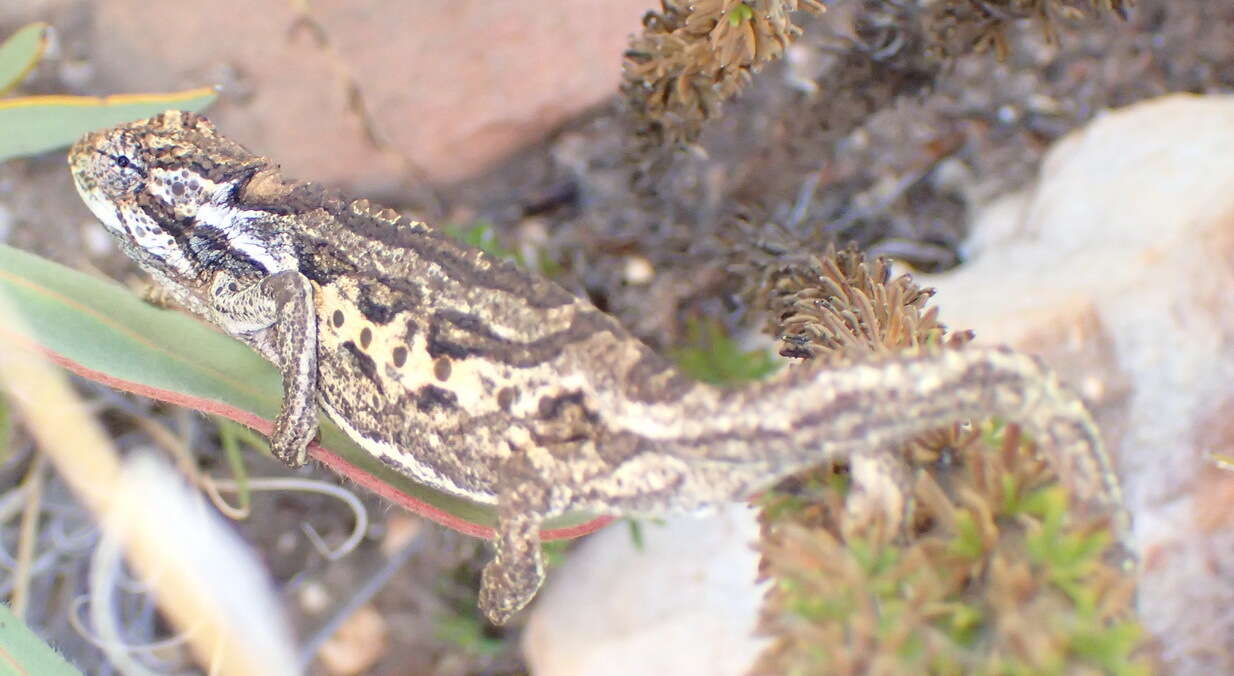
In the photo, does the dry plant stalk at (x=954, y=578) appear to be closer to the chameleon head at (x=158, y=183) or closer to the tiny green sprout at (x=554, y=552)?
the tiny green sprout at (x=554, y=552)

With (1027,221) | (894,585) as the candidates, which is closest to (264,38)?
(1027,221)

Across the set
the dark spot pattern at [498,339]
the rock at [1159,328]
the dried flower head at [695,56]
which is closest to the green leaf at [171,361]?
the dark spot pattern at [498,339]

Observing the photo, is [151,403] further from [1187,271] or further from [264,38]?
[1187,271]

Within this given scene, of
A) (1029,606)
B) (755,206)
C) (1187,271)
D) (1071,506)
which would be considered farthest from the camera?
(755,206)

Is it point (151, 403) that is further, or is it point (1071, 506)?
point (151, 403)

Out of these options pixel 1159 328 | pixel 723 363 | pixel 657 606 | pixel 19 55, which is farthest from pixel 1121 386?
pixel 19 55
